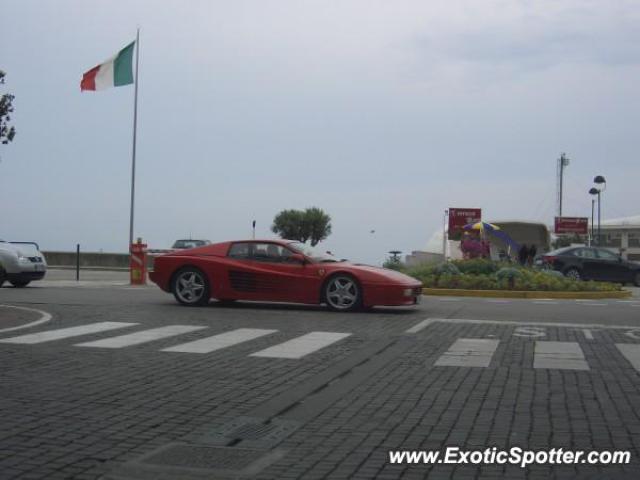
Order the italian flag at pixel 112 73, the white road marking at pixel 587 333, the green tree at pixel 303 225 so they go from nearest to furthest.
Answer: the white road marking at pixel 587 333, the italian flag at pixel 112 73, the green tree at pixel 303 225

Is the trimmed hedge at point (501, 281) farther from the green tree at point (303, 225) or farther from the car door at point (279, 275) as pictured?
the green tree at point (303, 225)

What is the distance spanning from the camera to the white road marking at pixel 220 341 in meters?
9.70

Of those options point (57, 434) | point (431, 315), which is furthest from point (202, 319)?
point (57, 434)

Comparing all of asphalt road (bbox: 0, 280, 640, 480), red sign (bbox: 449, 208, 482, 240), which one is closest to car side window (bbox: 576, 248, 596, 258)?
asphalt road (bbox: 0, 280, 640, 480)

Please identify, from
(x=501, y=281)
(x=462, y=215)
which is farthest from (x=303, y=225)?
(x=501, y=281)

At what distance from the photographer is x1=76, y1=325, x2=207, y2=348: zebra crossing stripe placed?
9.98m

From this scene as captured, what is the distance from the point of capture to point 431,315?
46.7 ft

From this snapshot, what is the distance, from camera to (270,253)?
1486 centimetres

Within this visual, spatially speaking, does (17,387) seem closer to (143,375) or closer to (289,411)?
(143,375)

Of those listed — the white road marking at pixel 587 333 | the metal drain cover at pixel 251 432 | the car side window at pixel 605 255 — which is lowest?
the metal drain cover at pixel 251 432

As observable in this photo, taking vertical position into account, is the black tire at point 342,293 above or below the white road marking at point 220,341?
above

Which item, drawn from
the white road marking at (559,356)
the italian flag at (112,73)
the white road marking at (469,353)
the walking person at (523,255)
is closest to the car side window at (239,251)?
the white road marking at (469,353)

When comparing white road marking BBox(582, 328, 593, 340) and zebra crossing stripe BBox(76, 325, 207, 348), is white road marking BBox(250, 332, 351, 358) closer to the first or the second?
zebra crossing stripe BBox(76, 325, 207, 348)

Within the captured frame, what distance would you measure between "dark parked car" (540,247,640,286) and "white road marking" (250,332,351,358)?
1938 cm
